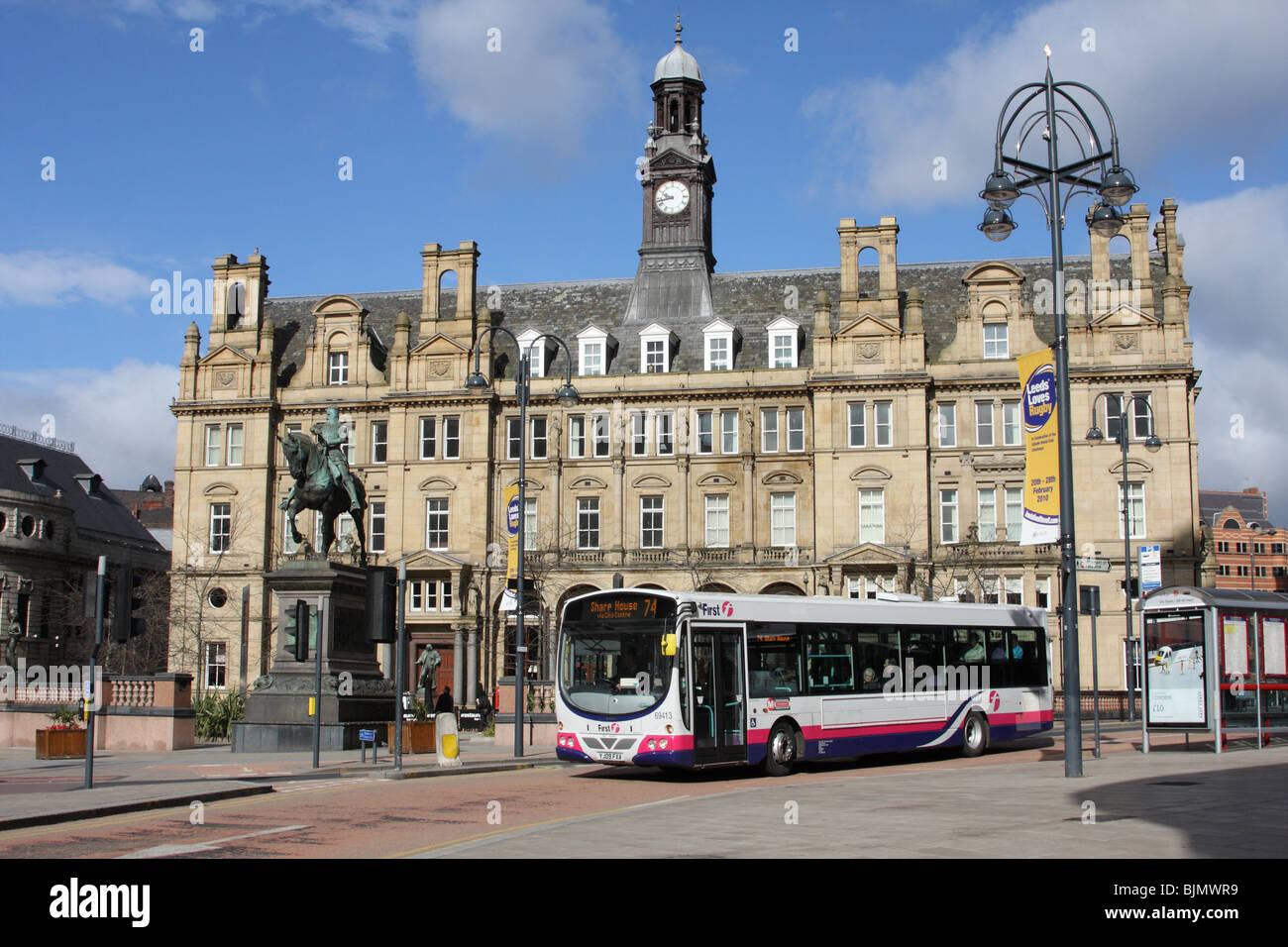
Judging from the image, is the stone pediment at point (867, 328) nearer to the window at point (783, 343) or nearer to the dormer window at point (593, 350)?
the window at point (783, 343)

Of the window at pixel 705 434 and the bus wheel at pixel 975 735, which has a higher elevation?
the window at pixel 705 434

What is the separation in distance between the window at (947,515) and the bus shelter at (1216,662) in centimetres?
3133

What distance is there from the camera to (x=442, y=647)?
2414 inches

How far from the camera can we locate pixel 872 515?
58406mm

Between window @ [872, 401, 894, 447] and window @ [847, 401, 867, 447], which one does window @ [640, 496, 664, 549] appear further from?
window @ [872, 401, 894, 447]

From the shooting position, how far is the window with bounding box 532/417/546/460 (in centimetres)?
6356

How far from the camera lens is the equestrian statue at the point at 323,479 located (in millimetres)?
31812

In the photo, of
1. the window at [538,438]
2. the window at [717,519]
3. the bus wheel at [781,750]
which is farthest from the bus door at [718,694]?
the window at [538,438]

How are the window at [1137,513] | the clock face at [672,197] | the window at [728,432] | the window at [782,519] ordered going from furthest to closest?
1. the clock face at [672,197]
2. the window at [728,432]
3. the window at [782,519]
4. the window at [1137,513]

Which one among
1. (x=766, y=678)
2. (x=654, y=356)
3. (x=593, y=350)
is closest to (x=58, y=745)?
(x=766, y=678)

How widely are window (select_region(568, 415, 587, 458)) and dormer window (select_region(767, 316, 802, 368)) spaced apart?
927 centimetres

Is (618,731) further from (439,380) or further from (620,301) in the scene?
(620,301)
